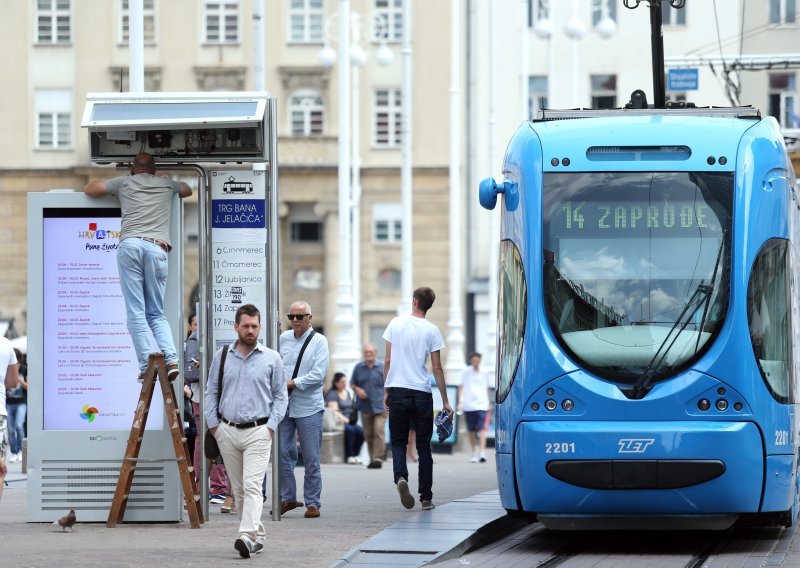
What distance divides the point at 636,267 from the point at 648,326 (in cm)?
48

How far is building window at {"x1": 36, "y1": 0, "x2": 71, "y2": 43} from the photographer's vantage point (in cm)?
6419

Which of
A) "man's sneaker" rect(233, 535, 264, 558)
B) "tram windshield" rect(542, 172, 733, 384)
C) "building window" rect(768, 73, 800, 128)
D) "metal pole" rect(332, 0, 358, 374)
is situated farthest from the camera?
"building window" rect(768, 73, 800, 128)

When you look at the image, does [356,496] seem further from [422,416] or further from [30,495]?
[30,495]

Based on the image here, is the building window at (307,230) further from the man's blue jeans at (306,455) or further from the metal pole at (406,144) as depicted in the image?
the man's blue jeans at (306,455)

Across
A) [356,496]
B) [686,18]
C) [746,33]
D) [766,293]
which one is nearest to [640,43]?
[686,18]

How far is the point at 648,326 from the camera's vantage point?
46.1 ft

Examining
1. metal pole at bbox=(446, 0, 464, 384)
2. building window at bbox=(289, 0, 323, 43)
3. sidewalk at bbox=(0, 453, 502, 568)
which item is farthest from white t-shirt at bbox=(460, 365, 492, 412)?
building window at bbox=(289, 0, 323, 43)

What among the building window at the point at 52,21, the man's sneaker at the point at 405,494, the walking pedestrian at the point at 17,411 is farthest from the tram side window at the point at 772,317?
the building window at the point at 52,21

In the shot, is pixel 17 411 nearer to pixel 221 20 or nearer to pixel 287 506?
pixel 287 506

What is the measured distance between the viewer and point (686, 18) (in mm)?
61719

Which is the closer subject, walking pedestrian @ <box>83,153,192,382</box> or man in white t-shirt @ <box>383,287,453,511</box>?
walking pedestrian @ <box>83,153,192,382</box>

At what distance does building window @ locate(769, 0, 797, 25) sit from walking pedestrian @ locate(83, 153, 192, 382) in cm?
4336

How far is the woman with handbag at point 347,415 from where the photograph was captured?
3050 centimetres

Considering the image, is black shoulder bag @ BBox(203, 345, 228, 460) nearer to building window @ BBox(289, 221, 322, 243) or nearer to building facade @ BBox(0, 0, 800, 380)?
building facade @ BBox(0, 0, 800, 380)
